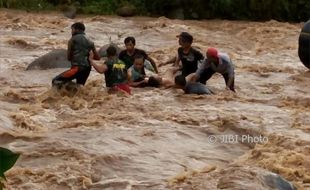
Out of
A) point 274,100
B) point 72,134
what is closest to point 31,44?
point 274,100

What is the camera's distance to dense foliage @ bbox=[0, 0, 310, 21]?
2167cm

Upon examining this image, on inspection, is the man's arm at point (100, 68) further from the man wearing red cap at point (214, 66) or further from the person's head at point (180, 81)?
the man wearing red cap at point (214, 66)

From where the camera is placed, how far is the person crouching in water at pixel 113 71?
32.0 ft

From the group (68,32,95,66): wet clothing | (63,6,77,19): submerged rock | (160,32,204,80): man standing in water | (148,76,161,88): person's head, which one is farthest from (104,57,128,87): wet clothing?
(63,6,77,19): submerged rock

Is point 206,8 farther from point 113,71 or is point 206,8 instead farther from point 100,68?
point 100,68

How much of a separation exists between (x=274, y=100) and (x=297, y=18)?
12134 millimetres

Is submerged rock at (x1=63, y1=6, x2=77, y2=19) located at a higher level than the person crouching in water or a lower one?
Answer: lower

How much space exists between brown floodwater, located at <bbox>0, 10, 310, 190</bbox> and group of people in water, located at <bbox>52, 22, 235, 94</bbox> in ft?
0.61

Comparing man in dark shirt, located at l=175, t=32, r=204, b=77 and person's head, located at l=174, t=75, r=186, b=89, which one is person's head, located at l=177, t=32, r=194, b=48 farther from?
person's head, located at l=174, t=75, r=186, b=89

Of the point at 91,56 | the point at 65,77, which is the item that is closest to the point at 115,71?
the point at 91,56

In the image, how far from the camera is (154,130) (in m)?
8.58

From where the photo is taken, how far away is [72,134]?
8172mm

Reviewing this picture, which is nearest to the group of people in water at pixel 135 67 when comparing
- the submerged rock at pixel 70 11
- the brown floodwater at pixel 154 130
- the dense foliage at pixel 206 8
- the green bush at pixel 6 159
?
the brown floodwater at pixel 154 130

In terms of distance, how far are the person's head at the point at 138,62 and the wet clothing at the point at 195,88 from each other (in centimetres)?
78
